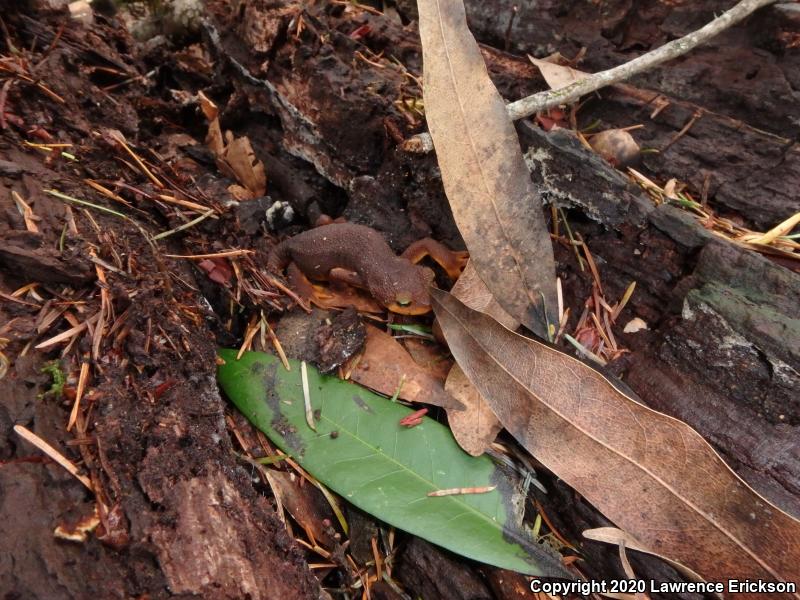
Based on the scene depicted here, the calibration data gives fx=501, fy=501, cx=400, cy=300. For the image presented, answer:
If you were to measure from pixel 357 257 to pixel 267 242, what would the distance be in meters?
0.48

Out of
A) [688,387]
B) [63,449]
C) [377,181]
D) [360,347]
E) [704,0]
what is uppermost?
[704,0]

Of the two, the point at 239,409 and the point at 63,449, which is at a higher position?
the point at 63,449

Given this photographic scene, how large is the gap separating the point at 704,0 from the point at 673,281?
1.55m

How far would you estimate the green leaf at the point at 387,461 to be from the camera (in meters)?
1.74

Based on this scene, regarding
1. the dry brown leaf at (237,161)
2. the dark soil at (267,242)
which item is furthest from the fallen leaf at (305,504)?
the dry brown leaf at (237,161)

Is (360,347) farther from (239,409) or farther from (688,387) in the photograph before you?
(688,387)

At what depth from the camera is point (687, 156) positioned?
8.21ft

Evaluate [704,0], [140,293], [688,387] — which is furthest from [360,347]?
[704,0]

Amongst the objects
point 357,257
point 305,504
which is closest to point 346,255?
point 357,257

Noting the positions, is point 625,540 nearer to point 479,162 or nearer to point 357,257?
point 479,162

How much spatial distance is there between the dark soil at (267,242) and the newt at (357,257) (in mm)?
90

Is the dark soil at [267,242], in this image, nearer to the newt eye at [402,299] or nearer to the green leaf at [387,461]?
the green leaf at [387,461]

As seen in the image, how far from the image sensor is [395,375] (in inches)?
82.4

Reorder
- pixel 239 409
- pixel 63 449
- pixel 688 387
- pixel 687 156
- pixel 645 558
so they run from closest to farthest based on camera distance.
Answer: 1. pixel 63 449
2. pixel 645 558
3. pixel 688 387
4. pixel 239 409
5. pixel 687 156
